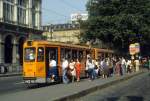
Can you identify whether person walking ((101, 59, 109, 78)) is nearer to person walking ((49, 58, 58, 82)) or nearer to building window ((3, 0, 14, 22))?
person walking ((49, 58, 58, 82))

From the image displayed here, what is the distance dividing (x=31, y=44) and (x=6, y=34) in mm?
34249

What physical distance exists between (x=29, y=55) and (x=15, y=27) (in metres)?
36.5

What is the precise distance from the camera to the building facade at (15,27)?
63.1 m

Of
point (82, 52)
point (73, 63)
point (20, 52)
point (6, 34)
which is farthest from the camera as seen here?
point (20, 52)

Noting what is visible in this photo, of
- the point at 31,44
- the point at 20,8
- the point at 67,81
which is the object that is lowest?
the point at 67,81

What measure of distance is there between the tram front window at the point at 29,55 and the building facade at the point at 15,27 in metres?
27.6

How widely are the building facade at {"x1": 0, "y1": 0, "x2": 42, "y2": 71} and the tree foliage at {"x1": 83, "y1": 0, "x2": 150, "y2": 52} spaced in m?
9.24

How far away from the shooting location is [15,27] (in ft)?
217

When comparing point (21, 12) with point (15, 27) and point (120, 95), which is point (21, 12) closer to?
point (15, 27)

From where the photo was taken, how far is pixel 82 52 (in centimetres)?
3866

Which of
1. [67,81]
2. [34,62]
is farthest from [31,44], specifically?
[67,81]

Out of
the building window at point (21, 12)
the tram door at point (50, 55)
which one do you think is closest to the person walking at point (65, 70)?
the tram door at point (50, 55)

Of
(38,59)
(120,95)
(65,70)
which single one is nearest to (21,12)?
(65,70)

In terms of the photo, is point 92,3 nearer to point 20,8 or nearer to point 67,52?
point 20,8
